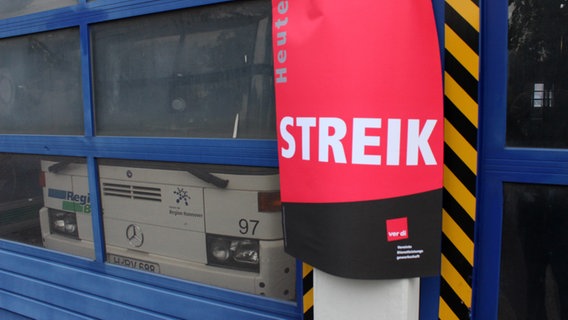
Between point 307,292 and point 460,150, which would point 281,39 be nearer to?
point 460,150

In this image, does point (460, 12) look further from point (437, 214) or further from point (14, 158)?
point (14, 158)

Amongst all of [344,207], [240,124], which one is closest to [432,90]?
[344,207]

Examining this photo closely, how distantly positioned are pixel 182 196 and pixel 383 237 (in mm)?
1033

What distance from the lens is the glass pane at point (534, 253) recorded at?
126 cm

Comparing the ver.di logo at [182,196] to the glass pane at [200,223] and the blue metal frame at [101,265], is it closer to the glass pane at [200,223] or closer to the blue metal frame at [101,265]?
the glass pane at [200,223]

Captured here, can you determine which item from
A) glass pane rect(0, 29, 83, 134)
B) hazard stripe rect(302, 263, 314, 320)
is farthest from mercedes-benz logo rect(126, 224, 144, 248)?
hazard stripe rect(302, 263, 314, 320)

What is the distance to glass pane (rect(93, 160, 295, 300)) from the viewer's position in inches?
68.6

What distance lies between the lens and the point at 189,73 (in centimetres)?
187

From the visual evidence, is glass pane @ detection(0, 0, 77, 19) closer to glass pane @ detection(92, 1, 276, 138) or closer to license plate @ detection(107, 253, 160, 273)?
glass pane @ detection(92, 1, 276, 138)

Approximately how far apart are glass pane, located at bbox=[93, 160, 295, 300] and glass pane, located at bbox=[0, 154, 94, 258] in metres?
0.20

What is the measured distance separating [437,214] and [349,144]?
316 millimetres

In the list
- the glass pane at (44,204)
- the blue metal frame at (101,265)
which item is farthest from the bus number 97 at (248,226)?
the glass pane at (44,204)

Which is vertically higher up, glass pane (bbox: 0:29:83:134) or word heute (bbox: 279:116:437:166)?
glass pane (bbox: 0:29:83:134)

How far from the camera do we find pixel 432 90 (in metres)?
1.17
